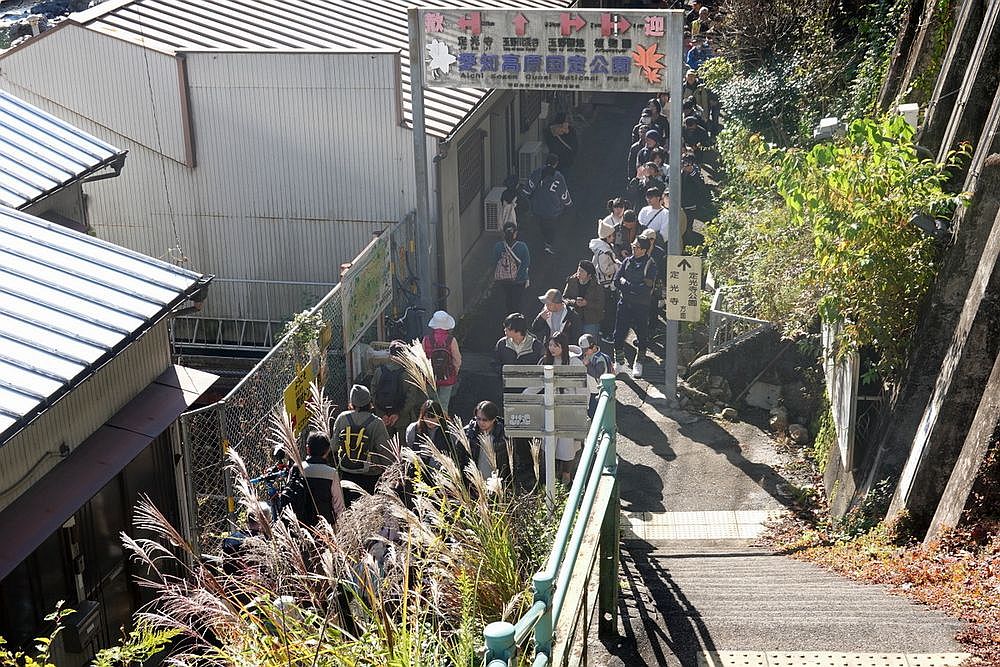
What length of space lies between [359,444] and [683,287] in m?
4.85

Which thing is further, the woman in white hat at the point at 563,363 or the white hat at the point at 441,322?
the white hat at the point at 441,322

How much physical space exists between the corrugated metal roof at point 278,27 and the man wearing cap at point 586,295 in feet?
8.75

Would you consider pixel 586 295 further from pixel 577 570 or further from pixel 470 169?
pixel 577 570

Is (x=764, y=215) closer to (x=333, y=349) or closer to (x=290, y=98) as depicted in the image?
(x=333, y=349)

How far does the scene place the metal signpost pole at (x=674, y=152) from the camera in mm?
11903

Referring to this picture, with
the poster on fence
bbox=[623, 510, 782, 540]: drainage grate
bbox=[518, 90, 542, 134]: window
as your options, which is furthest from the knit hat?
bbox=[518, 90, 542, 134]: window

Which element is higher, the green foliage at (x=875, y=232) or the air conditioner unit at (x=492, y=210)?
the green foliage at (x=875, y=232)

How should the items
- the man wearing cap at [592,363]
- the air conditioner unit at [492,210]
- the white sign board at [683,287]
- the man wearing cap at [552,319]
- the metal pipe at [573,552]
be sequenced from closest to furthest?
1. the metal pipe at [573,552]
2. the man wearing cap at [592,363]
3. the man wearing cap at [552,319]
4. the white sign board at [683,287]
5. the air conditioner unit at [492,210]

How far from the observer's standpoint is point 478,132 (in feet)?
57.2

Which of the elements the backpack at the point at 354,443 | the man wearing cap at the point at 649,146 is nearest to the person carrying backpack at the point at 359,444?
the backpack at the point at 354,443

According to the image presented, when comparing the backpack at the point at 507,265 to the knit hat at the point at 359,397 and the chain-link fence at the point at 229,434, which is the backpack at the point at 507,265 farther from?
the knit hat at the point at 359,397

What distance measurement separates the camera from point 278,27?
16594 mm

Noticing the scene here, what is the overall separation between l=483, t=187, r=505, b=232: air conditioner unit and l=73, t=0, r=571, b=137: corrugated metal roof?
239 centimetres

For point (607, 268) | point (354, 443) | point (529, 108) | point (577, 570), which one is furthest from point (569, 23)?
point (529, 108)
